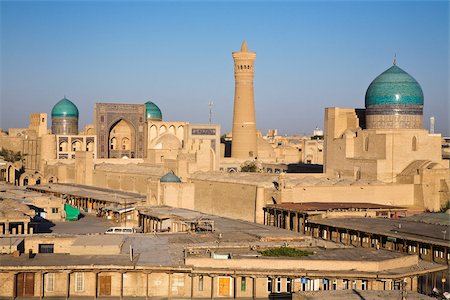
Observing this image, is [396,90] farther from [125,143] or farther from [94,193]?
[125,143]

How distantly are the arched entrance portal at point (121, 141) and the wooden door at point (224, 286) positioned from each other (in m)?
39.4

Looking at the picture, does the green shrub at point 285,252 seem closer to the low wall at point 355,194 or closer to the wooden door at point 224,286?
the wooden door at point 224,286

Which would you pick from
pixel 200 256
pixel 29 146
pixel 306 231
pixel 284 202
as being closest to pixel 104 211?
pixel 284 202

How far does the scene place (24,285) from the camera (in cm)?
2031

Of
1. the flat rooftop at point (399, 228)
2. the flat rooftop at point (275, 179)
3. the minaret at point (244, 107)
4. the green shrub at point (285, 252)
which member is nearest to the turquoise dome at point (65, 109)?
the minaret at point (244, 107)

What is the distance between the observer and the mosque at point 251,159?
37.2 metres

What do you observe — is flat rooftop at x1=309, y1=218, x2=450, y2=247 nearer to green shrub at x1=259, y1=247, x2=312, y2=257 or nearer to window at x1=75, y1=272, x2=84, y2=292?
green shrub at x1=259, y1=247, x2=312, y2=257

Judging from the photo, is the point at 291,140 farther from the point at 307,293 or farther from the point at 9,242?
the point at 307,293

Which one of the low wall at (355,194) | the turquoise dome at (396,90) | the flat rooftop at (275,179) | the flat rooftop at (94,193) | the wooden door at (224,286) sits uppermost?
the turquoise dome at (396,90)

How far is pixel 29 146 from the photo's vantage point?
61.7 meters

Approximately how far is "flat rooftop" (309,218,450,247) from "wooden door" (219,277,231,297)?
286 inches

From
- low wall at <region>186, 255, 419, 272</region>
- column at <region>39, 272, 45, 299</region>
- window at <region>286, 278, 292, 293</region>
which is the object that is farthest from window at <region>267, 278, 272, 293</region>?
column at <region>39, 272, 45, 299</region>

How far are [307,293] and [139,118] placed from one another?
43368 millimetres

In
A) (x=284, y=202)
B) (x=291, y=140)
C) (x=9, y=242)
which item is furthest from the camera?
(x=291, y=140)
